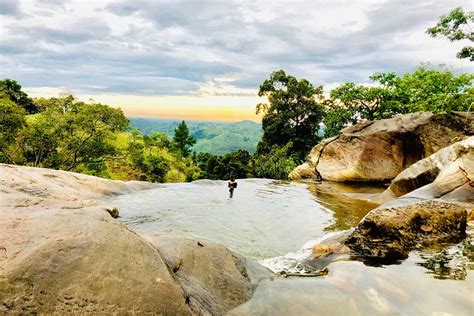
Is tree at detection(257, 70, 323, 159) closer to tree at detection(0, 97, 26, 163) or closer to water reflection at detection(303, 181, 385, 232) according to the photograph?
water reflection at detection(303, 181, 385, 232)

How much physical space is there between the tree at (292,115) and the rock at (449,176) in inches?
1086

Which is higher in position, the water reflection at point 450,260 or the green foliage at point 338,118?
the green foliage at point 338,118

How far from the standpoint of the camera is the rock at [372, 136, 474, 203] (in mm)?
12117

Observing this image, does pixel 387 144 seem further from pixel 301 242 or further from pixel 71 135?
pixel 71 135

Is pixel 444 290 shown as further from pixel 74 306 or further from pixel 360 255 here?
pixel 74 306

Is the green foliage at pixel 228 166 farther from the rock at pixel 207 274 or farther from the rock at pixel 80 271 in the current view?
the rock at pixel 80 271

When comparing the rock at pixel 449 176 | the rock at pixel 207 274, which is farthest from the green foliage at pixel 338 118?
the rock at pixel 207 274

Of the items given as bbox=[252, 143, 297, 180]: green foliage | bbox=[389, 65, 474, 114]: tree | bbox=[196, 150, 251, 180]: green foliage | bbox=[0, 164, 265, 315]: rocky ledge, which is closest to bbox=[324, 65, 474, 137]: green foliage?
bbox=[389, 65, 474, 114]: tree

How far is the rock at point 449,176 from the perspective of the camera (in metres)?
12.1

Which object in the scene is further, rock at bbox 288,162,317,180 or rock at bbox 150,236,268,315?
rock at bbox 288,162,317,180

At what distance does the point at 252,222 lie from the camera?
14531mm

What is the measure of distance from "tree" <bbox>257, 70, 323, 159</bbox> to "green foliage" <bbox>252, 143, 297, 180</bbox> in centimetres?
381

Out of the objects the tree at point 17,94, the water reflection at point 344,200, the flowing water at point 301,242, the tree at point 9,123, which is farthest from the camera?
the tree at point 17,94

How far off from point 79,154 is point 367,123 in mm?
24547
